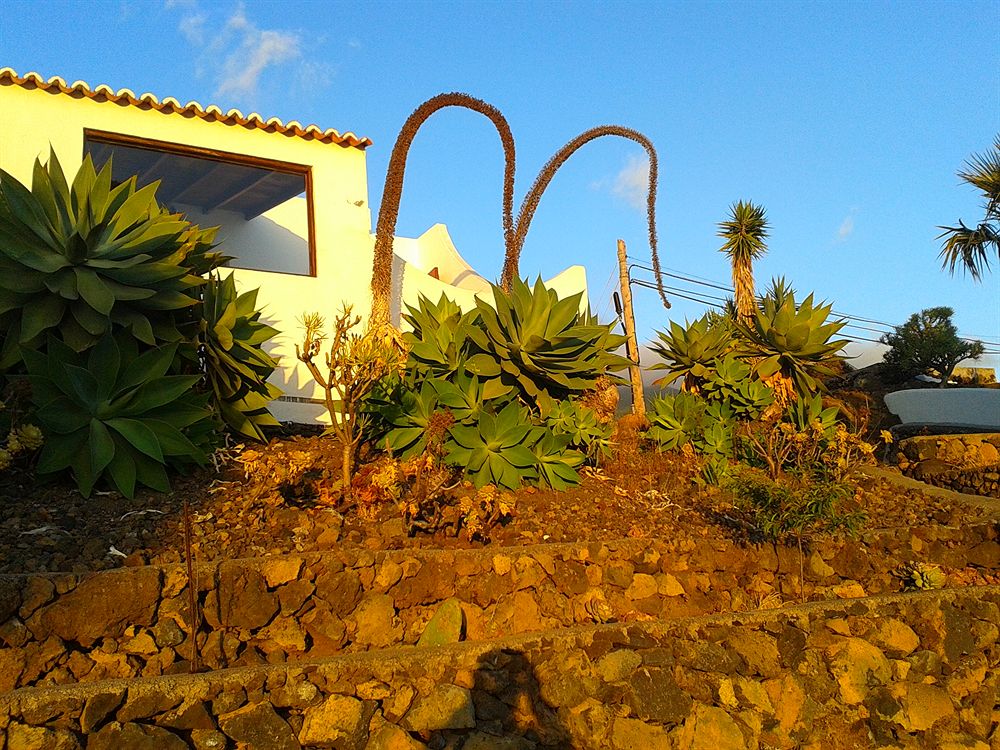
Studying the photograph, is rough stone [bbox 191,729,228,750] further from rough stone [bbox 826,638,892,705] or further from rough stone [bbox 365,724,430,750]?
rough stone [bbox 826,638,892,705]

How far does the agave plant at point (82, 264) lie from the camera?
5.86 m

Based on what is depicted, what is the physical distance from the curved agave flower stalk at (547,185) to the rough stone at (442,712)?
17.4ft

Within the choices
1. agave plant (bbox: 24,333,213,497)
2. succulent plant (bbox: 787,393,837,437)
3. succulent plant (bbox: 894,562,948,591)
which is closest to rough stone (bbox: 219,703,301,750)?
agave plant (bbox: 24,333,213,497)

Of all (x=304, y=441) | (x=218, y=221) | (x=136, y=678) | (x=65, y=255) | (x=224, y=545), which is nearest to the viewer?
(x=136, y=678)

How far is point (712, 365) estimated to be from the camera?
9680mm

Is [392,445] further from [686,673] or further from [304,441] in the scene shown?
[686,673]

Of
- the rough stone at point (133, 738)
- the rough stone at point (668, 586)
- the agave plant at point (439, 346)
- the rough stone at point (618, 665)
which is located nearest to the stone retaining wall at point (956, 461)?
the rough stone at point (668, 586)

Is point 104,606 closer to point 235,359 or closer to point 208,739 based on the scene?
point 208,739

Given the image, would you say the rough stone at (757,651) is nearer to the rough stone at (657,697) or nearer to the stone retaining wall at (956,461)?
the rough stone at (657,697)

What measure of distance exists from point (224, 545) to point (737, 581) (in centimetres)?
342

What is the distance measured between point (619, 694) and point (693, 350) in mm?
5161

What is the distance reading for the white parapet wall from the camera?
11.4m

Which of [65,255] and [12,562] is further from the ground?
[65,255]

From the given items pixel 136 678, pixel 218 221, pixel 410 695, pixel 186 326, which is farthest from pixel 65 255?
pixel 218 221
